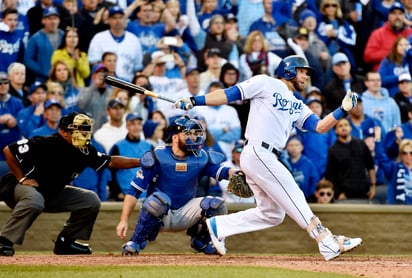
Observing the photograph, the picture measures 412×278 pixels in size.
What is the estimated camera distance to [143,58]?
503 inches

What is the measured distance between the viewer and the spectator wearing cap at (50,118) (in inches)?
467

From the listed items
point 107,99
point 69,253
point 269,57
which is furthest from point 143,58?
point 69,253

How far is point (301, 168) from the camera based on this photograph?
484 inches

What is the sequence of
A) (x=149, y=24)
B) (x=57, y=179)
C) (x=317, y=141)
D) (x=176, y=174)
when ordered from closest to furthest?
(x=176, y=174) < (x=57, y=179) < (x=317, y=141) < (x=149, y=24)

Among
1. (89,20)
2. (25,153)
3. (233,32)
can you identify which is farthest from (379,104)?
(25,153)

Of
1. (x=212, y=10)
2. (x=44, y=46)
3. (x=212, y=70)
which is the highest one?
(x=212, y=10)

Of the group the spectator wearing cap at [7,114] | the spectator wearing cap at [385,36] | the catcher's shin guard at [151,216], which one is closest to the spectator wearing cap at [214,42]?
the spectator wearing cap at [385,36]

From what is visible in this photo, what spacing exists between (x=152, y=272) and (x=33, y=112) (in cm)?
510

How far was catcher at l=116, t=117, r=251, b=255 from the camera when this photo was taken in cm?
917

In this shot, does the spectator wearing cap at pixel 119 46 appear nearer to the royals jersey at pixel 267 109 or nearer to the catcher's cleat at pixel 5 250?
the catcher's cleat at pixel 5 250

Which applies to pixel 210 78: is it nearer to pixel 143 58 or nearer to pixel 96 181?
pixel 143 58

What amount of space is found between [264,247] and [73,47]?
337 centimetres

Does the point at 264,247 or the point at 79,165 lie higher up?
the point at 79,165

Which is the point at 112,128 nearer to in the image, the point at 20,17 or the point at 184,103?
the point at 20,17
